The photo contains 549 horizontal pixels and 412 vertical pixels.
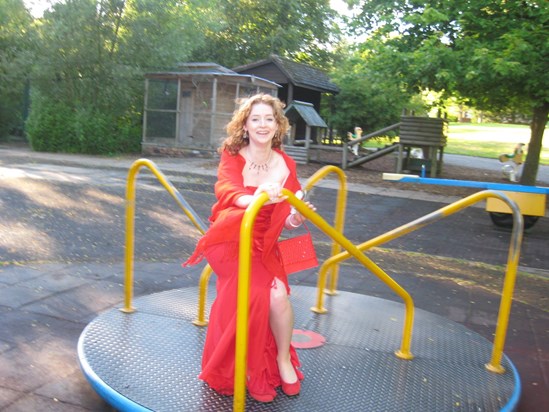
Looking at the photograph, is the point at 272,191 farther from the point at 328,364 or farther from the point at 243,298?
the point at 328,364

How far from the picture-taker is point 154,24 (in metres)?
16.4

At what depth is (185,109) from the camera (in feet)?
55.8

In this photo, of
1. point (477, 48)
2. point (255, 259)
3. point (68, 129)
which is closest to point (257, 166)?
point (255, 259)

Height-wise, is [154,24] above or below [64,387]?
above

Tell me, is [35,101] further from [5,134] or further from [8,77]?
[5,134]

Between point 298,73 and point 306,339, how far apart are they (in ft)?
59.8

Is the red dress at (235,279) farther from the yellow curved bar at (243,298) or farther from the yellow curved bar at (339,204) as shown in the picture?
the yellow curved bar at (339,204)

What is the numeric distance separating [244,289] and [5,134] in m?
18.9

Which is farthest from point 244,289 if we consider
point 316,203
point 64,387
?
point 316,203

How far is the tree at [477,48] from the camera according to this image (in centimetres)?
930

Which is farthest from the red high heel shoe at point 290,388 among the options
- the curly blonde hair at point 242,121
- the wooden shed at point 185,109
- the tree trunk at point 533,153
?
the wooden shed at point 185,109

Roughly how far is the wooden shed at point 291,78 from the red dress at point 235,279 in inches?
662

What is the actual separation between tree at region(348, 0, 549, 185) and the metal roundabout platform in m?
6.65

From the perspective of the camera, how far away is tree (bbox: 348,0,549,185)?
9.30 meters
